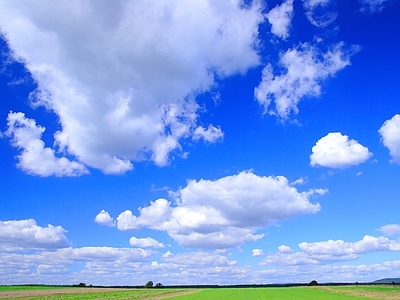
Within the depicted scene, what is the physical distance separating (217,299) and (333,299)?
67.6 ft

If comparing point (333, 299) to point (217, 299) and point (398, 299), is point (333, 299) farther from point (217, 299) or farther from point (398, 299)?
point (217, 299)

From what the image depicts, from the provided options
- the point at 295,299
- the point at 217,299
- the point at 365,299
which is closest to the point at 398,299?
the point at 365,299

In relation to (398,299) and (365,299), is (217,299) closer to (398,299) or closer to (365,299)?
(365,299)

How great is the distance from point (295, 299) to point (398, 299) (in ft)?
50.9

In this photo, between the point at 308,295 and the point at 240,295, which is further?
the point at 240,295

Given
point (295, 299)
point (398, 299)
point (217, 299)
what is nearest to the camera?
point (398, 299)

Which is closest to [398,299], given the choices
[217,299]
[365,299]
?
[365,299]

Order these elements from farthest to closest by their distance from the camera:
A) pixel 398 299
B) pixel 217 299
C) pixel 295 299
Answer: pixel 217 299, pixel 295 299, pixel 398 299

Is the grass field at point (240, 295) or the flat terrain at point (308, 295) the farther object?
the grass field at point (240, 295)

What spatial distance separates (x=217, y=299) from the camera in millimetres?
70188

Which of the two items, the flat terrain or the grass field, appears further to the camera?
the grass field

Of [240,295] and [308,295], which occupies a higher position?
[240,295]

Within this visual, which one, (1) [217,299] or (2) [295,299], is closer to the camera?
(2) [295,299]

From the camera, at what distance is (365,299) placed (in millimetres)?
63969
